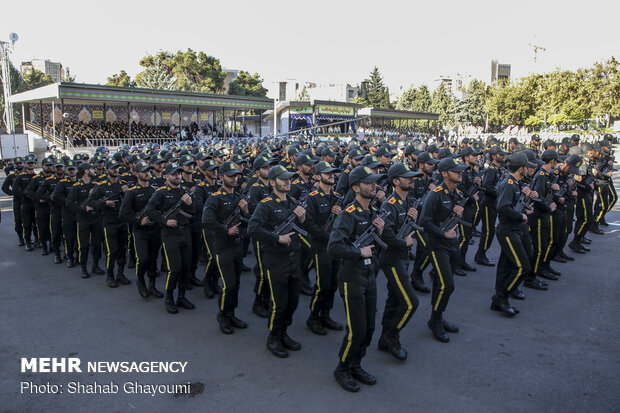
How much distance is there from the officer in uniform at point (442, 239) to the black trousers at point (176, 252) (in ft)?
11.1

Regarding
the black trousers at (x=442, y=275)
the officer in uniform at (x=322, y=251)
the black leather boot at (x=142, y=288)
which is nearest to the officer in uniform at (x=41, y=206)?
the black leather boot at (x=142, y=288)

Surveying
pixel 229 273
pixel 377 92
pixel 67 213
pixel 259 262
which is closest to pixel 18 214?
pixel 67 213

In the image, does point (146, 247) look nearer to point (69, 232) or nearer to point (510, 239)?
point (69, 232)

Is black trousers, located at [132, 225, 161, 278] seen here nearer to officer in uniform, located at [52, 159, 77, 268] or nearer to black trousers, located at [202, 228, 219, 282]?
black trousers, located at [202, 228, 219, 282]

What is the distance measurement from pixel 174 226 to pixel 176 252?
38cm

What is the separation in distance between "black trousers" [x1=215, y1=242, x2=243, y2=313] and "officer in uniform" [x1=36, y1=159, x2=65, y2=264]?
Result: 5.16 meters

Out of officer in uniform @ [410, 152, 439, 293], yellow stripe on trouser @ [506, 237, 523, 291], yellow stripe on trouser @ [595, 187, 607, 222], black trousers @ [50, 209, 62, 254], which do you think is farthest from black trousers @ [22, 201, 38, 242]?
yellow stripe on trouser @ [595, 187, 607, 222]

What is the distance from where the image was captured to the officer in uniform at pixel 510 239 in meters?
6.26

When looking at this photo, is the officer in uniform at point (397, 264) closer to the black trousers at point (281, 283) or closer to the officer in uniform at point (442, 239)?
the officer in uniform at point (442, 239)

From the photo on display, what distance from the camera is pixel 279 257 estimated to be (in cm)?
513

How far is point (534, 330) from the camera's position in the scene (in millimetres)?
5984

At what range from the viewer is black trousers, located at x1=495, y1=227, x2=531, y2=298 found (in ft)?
20.6

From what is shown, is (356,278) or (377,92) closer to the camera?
(356,278)

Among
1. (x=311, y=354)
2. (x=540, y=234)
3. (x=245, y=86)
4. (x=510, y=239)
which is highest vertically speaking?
(x=245, y=86)
